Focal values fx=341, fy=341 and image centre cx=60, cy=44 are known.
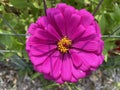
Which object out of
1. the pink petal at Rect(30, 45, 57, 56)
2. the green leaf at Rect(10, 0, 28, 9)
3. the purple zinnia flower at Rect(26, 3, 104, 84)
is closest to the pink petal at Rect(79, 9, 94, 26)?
the purple zinnia flower at Rect(26, 3, 104, 84)

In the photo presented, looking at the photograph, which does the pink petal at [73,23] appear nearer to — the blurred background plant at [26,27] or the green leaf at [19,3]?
the blurred background plant at [26,27]

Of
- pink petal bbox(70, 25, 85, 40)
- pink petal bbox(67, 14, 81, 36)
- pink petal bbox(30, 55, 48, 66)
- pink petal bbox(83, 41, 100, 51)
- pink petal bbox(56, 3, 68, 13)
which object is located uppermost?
pink petal bbox(56, 3, 68, 13)

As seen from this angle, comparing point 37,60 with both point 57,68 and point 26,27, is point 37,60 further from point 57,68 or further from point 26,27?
point 26,27

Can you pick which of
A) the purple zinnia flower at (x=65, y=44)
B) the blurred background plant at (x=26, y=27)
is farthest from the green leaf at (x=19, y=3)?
the purple zinnia flower at (x=65, y=44)

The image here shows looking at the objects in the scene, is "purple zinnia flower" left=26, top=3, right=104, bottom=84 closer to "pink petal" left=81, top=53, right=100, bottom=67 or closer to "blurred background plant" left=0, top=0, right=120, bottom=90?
"pink petal" left=81, top=53, right=100, bottom=67

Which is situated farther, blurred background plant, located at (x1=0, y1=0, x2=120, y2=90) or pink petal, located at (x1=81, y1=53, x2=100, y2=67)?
blurred background plant, located at (x1=0, y1=0, x2=120, y2=90)

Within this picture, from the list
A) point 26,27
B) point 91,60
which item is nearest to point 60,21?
point 91,60

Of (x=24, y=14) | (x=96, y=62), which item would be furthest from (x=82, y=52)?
(x=24, y=14)
